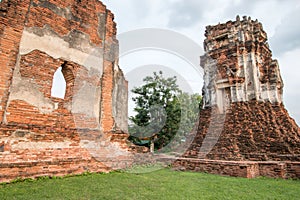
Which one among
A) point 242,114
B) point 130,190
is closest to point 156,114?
point 242,114

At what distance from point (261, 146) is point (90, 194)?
24.8 feet

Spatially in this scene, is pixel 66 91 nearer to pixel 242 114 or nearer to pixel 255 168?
pixel 255 168

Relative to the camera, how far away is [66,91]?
6.87 metres

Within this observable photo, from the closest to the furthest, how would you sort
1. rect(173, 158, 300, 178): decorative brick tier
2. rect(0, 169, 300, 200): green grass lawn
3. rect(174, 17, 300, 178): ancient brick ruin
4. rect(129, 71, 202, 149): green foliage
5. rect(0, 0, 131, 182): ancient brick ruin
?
rect(0, 169, 300, 200): green grass lawn < rect(0, 0, 131, 182): ancient brick ruin < rect(173, 158, 300, 178): decorative brick tier < rect(174, 17, 300, 178): ancient brick ruin < rect(129, 71, 202, 149): green foliage

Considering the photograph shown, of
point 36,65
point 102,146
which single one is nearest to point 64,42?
point 36,65

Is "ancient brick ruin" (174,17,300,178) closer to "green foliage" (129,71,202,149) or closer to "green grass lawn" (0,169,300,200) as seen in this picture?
"green grass lawn" (0,169,300,200)

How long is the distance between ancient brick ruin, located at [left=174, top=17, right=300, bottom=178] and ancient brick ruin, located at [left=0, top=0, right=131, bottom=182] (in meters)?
4.15

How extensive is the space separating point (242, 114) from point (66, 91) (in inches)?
319

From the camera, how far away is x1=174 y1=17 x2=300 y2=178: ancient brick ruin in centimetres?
802

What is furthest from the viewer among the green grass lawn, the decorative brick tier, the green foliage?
the green foliage

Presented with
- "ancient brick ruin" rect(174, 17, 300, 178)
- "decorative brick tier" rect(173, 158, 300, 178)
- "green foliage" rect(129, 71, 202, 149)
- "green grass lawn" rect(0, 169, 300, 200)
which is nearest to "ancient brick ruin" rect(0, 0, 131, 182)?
"green grass lawn" rect(0, 169, 300, 200)

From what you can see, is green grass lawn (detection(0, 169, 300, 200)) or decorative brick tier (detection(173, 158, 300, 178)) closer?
green grass lawn (detection(0, 169, 300, 200))

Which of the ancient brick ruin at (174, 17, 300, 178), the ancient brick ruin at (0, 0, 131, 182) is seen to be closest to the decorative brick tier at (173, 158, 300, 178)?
the ancient brick ruin at (174, 17, 300, 178)

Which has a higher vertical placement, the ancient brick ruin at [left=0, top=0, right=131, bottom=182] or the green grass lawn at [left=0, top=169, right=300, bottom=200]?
the ancient brick ruin at [left=0, top=0, right=131, bottom=182]
